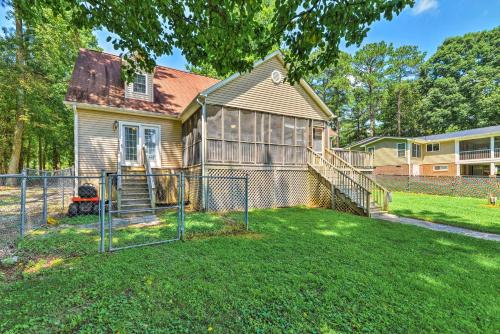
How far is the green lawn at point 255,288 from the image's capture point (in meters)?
2.72

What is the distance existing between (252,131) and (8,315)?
9418mm

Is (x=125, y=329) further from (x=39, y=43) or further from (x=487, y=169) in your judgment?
(x=487, y=169)

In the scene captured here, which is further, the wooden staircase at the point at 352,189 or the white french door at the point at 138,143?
the white french door at the point at 138,143

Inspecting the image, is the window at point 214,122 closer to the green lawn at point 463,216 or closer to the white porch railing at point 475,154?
the green lawn at point 463,216

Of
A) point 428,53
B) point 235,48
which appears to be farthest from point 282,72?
point 428,53

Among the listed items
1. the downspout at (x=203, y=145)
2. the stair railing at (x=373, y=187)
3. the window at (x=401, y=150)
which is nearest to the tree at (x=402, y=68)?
the window at (x=401, y=150)

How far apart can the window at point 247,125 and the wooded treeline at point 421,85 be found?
2344 cm

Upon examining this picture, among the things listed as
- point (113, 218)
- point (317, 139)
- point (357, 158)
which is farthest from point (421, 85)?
point (113, 218)

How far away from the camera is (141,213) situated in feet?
29.6

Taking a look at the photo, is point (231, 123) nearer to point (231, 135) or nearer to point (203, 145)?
point (231, 135)

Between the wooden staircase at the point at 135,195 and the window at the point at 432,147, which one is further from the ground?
the window at the point at 432,147

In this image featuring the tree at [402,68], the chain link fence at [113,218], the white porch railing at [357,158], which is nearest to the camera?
the chain link fence at [113,218]

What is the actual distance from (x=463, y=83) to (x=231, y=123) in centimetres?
4029

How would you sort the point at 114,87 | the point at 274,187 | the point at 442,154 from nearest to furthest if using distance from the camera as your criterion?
1. the point at 274,187
2. the point at 114,87
3. the point at 442,154
